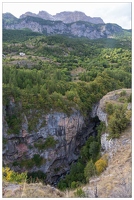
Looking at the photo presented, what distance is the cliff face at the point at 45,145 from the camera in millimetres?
33250

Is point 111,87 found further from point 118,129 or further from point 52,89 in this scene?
point 118,129

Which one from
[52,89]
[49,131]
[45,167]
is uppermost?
[52,89]

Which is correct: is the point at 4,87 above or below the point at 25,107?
above

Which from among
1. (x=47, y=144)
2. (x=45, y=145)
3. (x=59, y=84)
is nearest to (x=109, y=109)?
(x=47, y=144)

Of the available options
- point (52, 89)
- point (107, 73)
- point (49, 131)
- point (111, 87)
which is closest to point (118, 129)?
point (49, 131)

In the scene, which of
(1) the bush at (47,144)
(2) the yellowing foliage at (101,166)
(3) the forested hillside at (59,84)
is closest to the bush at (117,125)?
(2) the yellowing foliage at (101,166)

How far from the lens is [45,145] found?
3525 cm

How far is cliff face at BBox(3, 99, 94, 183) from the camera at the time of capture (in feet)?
109

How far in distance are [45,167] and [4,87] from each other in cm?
1444

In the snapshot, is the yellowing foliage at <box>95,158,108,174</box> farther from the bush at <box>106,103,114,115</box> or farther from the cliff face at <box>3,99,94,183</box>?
the cliff face at <box>3,99,94,183</box>

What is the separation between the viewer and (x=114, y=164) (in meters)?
18.9

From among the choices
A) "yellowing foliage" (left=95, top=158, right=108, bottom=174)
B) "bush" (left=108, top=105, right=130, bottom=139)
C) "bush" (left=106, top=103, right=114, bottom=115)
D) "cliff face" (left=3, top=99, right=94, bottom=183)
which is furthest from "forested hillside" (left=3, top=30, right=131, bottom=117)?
"yellowing foliage" (left=95, top=158, right=108, bottom=174)

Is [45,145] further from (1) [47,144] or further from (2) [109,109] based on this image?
(2) [109,109]

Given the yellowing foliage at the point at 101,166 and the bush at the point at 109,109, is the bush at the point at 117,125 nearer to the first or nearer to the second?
the yellowing foliage at the point at 101,166
